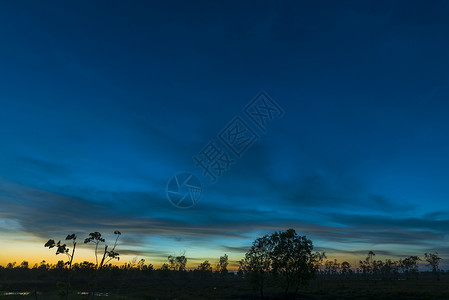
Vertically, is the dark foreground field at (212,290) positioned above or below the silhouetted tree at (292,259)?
below

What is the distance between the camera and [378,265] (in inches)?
7515

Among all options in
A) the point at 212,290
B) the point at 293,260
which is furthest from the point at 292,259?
the point at 212,290

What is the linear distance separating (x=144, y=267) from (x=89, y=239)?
20892 cm

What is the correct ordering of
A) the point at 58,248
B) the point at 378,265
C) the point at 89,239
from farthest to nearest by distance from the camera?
the point at 378,265 < the point at 89,239 < the point at 58,248

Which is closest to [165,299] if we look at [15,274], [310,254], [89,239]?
[310,254]

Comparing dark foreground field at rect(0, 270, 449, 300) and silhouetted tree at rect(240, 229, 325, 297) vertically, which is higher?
silhouetted tree at rect(240, 229, 325, 297)

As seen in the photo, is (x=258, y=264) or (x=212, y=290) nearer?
(x=258, y=264)

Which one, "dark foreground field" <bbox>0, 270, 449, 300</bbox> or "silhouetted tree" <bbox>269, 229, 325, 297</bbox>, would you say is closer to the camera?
"silhouetted tree" <bbox>269, 229, 325, 297</bbox>

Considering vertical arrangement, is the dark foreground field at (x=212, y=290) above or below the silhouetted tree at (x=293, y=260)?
below

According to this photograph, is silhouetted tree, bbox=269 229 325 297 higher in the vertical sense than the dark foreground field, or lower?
higher

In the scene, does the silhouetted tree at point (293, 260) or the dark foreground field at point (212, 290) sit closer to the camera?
the silhouetted tree at point (293, 260)

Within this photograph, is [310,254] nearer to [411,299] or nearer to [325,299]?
[325,299]

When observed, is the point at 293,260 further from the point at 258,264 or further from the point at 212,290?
the point at 212,290

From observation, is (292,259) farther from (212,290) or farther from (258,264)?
(212,290)
